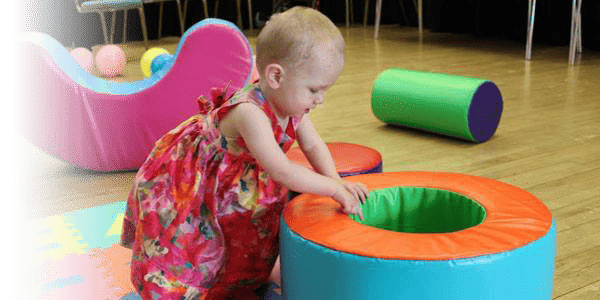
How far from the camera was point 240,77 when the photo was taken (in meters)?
2.58

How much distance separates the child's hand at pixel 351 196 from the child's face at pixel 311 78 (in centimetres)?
19

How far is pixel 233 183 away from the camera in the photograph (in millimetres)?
1415

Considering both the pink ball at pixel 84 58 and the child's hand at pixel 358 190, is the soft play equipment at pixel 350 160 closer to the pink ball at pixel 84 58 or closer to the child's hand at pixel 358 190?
the child's hand at pixel 358 190

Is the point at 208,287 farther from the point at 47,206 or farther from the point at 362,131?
the point at 362,131

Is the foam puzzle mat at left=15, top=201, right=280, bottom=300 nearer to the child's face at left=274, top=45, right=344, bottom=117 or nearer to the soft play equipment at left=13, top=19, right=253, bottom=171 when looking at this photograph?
the soft play equipment at left=13, top=19, right=253, bottom=171

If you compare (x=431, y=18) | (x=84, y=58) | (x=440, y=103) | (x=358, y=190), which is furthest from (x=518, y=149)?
(x=431, y=18)

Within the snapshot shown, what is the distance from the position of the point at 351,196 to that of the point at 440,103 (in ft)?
5.41

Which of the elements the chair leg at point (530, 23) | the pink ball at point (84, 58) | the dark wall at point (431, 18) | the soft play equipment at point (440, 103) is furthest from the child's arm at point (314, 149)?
the pink ball at point (84, 58)

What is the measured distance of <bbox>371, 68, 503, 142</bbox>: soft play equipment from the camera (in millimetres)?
2754

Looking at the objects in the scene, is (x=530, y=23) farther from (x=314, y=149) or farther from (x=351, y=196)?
(x=351, y=196)

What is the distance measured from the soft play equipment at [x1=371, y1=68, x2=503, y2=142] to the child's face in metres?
1.55

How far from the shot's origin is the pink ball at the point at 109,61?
5.08 metres

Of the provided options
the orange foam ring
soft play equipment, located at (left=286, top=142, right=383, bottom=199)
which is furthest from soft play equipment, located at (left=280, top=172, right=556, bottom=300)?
soft play equipment, located at (left=286, top=142, right=383, bottom=199)

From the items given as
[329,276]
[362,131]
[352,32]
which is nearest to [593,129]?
[362,131]
